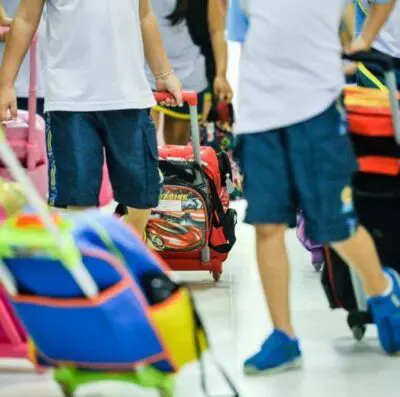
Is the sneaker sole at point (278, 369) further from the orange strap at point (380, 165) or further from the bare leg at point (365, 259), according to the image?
the orange strap at point (380, 165)

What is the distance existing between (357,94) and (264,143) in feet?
1.38

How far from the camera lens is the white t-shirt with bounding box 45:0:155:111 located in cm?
335

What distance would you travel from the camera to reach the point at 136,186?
11.4ft

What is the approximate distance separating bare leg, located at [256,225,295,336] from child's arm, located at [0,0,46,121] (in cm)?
Result: 79

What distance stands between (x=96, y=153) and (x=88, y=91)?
0.18 metres

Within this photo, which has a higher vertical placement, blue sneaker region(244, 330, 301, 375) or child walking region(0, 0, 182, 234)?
child walking region(0, 0, 182, 234)

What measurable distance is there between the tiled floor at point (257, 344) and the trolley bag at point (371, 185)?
0.14 metres

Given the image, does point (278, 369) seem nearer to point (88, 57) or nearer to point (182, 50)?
point (88, 57)

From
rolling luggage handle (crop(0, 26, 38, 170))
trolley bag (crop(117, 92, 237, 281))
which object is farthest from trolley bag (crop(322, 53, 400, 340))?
rolling luggage handle (crop(0, 26, 38, 170))

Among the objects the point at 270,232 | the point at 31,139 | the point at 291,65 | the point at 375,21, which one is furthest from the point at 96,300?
the point at 31,139

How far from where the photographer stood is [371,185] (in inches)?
129

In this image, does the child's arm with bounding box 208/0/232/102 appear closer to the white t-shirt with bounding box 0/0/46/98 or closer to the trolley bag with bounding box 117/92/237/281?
the white t-shirt with bounding box 0/0/46/98

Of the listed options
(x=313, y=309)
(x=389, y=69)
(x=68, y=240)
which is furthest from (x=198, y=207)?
(x=68, y=240)

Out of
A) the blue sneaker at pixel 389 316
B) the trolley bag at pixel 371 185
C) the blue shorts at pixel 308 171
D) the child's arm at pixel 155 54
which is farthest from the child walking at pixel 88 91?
A: the blue sneaker at pixel 389 316
